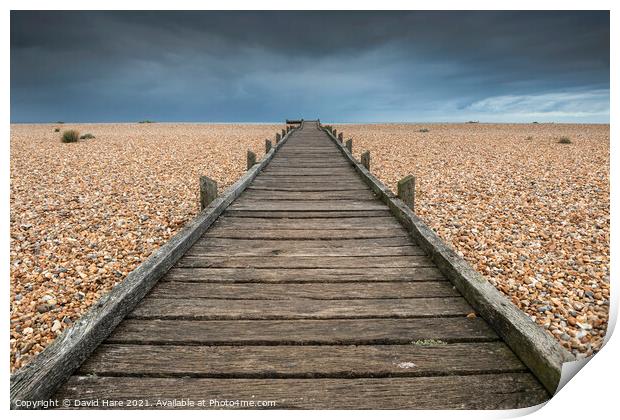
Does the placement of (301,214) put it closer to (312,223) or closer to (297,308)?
(312,223)

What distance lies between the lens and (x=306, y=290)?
10.0 feet

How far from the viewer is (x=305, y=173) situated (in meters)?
8.46

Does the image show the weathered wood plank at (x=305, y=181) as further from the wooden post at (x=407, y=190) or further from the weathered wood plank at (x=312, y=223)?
the weathered wood plank at (x=312, y=223)

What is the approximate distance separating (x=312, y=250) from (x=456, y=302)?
1.57 metres

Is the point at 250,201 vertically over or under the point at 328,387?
over

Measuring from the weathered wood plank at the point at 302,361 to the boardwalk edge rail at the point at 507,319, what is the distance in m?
0.11

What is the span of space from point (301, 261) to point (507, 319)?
188 centimetres

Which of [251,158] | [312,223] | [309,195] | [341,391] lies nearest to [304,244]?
[312,223]

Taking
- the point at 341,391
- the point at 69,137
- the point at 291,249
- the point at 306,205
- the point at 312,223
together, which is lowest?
the point at 341,391

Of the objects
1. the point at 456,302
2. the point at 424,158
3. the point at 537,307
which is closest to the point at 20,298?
the point at 456,302

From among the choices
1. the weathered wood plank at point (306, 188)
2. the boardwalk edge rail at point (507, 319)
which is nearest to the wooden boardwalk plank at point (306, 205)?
the weathered wood plank at point (306, 188)

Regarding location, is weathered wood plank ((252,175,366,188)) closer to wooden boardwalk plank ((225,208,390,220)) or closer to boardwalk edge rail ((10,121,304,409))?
wooden boardwalk plank ((225,208,390,220))

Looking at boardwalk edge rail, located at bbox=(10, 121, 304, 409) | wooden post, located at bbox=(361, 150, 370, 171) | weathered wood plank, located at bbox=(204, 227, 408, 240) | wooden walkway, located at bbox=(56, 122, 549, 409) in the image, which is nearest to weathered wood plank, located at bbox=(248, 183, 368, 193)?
wooden post, located at bbox=(361, 150, 370, 171)

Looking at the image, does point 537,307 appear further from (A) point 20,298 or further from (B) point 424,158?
(B) point 424,158
